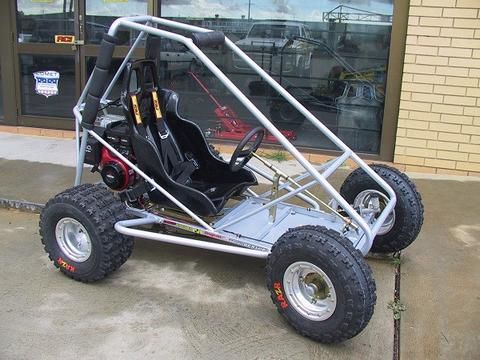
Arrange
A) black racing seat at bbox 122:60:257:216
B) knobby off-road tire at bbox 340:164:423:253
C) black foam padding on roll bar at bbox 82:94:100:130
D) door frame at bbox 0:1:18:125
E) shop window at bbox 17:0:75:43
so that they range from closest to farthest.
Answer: black foam padding on roll bar at bbox 82:94:100:130 → black racing seat at bbox 122:60:257:216 → knobby off-road tire at bbox 340:164:423:253 → shop window at bbox 17:0:75:43 → door frame at bbox 0:1:18:125

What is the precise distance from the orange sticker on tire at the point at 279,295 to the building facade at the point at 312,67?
3.86 meters

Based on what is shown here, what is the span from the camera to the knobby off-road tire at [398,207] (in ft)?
13.6

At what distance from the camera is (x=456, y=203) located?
5621 mm

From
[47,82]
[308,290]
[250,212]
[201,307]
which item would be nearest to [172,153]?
[250,212]

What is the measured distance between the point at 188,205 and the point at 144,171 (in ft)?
1.28

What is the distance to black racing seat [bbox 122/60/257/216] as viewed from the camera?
4008 mm

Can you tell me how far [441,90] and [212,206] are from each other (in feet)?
11.8

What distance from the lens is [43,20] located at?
7688 mm

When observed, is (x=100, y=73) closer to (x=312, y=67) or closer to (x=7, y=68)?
(x=312, y=67)

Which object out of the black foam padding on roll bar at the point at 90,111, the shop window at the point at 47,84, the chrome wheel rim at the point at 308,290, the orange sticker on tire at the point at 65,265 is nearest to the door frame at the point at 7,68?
the shop window at the point at 47,84

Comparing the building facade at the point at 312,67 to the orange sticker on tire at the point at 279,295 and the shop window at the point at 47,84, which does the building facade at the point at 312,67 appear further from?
the orange sticker on tire at the point at 279,295

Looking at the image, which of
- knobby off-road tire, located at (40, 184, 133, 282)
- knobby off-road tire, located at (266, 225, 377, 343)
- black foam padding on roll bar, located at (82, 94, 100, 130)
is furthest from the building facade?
knobby off-road tire, located at (266, 225, 377, 343)

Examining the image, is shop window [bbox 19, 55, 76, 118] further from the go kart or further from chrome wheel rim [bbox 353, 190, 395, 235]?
chrome wheel rim [bbox 353, 190, 395, 235]

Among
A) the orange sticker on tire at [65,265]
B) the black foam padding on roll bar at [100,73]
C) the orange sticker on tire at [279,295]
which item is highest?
the black foam padding on roll bar at [100,73]
